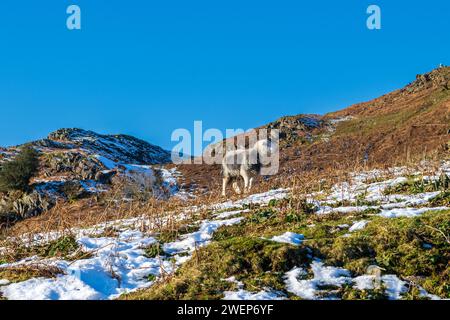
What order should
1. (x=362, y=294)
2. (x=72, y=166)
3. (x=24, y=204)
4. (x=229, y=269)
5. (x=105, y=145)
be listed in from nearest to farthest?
(x=362, y=294)
(x=229, y=269)
(x=24, y=204)
(x=72, y=166)
(x=105, y=145)

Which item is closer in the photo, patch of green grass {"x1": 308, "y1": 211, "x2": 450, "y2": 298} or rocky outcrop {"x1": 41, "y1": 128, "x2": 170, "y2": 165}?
patch of green grass {"x1": 308, "y1": 211, "x2": 450, "y2": 298}

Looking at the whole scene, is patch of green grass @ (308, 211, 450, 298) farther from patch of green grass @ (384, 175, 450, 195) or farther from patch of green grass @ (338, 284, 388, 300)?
patch of green grass @ (384, 175, 450, 195)

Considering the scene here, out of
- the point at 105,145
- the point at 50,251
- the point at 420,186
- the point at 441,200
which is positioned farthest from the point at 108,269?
the point at 105,145

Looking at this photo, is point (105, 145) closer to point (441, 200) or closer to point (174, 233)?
point (174, 233)

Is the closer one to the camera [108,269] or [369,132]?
[108,269]

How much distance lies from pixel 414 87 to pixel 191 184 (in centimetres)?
4538

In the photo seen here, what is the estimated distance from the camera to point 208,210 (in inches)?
557

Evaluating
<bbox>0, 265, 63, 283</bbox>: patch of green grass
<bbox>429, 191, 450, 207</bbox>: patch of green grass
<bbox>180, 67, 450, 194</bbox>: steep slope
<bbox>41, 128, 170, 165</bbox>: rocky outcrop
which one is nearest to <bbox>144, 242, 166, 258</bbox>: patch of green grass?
<bbox>0, 265, 63, 283</bbox>: patch of green grass

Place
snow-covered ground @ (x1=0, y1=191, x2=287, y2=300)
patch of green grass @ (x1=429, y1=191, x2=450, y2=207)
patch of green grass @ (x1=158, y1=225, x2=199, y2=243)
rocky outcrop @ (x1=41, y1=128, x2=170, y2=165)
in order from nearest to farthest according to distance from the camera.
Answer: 1. snow-covered ground @ (x1=0, y1=191, x2=287, y2=300)
2. patch of green grass @ (x1=158, y1=225, x2=199, y2=243)
3. patch of green grass @ (x1=429, y1=191, x2=450, y2=207)
4. rocky outcrop @ (x1=41, y1=128, x2=170, y2=165)

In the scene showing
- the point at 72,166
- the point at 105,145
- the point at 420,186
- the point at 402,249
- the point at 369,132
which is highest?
the point at 105,145

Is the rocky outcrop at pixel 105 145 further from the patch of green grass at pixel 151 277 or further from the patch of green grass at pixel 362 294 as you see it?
the patch of green grass at pixel 362 294

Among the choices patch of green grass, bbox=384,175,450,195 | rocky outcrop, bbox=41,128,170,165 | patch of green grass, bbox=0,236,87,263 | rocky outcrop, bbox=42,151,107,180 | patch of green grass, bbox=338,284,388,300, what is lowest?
patch of green grass, bbox=338,284,388,300
